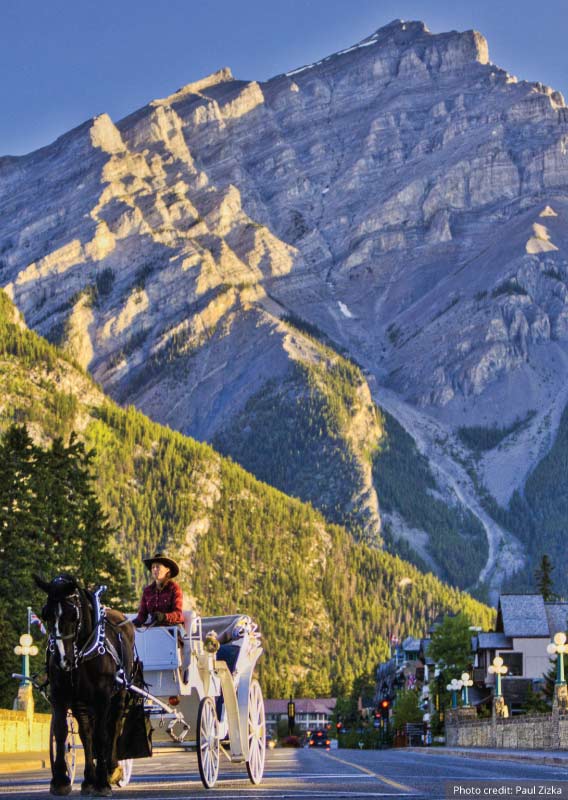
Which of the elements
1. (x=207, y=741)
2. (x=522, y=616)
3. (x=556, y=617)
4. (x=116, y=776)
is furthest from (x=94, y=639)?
(x=556, y=617)

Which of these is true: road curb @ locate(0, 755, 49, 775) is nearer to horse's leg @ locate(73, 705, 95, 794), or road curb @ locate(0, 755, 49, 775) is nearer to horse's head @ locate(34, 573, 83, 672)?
horse's leg @ locate(73, 705, 95, 794)

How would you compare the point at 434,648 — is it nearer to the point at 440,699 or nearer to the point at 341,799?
the point at 440,699

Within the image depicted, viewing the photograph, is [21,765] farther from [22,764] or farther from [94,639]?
[94,639]

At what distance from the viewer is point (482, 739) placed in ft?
248

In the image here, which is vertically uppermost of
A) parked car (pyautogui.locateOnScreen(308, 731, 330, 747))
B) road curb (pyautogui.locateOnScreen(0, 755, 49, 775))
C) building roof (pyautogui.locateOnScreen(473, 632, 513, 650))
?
building roof (pyautogui.locateOnScreen(473, 632, 513, 650))

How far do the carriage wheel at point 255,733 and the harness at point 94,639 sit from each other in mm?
4604

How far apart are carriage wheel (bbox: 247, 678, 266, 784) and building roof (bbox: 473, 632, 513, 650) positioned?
9430 cm

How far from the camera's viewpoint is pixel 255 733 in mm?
25922

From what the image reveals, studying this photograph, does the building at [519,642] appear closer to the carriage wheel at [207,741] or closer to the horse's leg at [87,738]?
the carriage wheel at [207,741]

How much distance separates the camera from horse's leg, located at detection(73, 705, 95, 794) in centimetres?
2112

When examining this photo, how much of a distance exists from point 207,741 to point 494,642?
324 ft

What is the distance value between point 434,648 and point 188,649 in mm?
111308

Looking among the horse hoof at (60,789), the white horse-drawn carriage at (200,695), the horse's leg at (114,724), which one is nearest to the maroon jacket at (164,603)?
the white horse-drawn carriage at (200,695)

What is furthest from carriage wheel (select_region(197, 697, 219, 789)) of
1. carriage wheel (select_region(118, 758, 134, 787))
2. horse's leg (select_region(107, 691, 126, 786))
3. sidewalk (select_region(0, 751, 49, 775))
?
sidewalk (select_region(0, 751, 49, 775))
